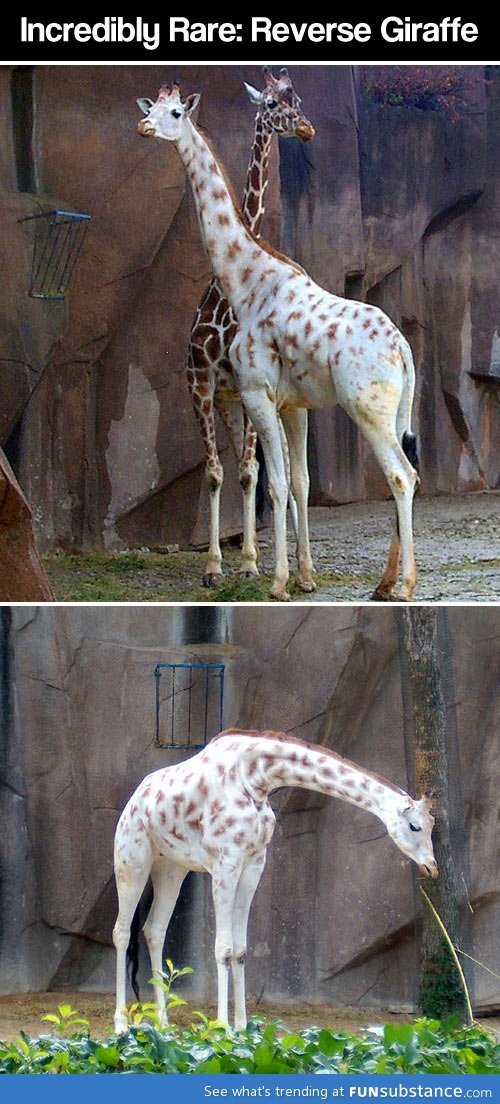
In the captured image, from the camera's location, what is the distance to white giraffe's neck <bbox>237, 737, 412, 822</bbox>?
5387 millimetres

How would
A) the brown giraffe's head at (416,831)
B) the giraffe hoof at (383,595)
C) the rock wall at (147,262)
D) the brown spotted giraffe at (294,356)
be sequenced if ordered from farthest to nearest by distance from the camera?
the rock wall at (147,262) → the giraffe hoof at (383,595) → the brown spotted giraffe at (294,356) → the brown giraffe's head at (416,831)

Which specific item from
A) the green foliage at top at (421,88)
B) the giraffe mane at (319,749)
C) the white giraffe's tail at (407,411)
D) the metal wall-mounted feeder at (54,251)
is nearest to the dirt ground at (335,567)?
the white giraffe's tail at (407,411)

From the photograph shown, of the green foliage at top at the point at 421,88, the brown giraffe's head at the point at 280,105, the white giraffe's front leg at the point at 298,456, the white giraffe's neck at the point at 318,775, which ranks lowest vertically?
the white giraffe's neck at the point at 318,775

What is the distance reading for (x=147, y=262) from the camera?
336 inches

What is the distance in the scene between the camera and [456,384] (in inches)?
448

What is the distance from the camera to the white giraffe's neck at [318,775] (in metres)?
5.39

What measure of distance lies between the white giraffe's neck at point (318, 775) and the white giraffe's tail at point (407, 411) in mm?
1328

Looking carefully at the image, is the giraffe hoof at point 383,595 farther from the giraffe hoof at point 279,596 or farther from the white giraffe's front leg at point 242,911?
the white giraffe's front leg at point 242,911

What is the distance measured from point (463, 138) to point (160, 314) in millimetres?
3496

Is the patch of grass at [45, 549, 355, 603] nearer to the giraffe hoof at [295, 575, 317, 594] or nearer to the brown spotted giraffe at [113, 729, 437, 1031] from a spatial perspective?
the giraffe hoof at [295, 575, 317, 594]

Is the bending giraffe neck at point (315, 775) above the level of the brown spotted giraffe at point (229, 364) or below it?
below
